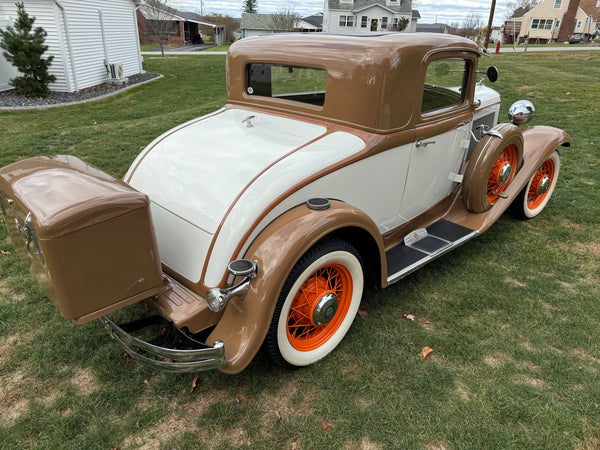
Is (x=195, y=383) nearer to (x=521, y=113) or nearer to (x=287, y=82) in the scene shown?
(x=287, y=82)

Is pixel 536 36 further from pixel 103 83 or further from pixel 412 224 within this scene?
pixel 412 224

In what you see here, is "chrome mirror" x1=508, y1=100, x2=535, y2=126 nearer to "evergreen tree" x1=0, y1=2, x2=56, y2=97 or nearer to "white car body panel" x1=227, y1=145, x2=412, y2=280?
"white car body panel" x1=227, y1=145, x2=412, y2=280

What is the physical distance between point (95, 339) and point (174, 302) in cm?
100

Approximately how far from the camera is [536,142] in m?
4.40

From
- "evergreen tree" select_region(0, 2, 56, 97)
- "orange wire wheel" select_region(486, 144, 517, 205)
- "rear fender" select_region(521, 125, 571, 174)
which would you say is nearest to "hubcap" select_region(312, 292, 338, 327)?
"orange wire wheel" select_region(486, 144, 517, 205)

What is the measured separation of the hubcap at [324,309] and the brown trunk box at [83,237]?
37.1 inches

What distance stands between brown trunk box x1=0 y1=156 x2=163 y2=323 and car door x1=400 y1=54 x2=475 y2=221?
80.5 inches

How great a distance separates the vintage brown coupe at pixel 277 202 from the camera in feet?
6.80

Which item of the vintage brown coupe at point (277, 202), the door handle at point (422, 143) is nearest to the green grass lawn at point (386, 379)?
the vintage brown coupe at point (277, 202)

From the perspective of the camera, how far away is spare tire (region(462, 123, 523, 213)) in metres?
3.69

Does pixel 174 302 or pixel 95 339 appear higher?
pixel 174 302

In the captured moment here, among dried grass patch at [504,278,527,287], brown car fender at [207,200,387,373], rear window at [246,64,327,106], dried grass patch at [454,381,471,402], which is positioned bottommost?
dried grass patch at [454,381,471,402]

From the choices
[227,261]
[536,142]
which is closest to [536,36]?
[536,142]

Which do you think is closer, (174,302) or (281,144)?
(174,302)
